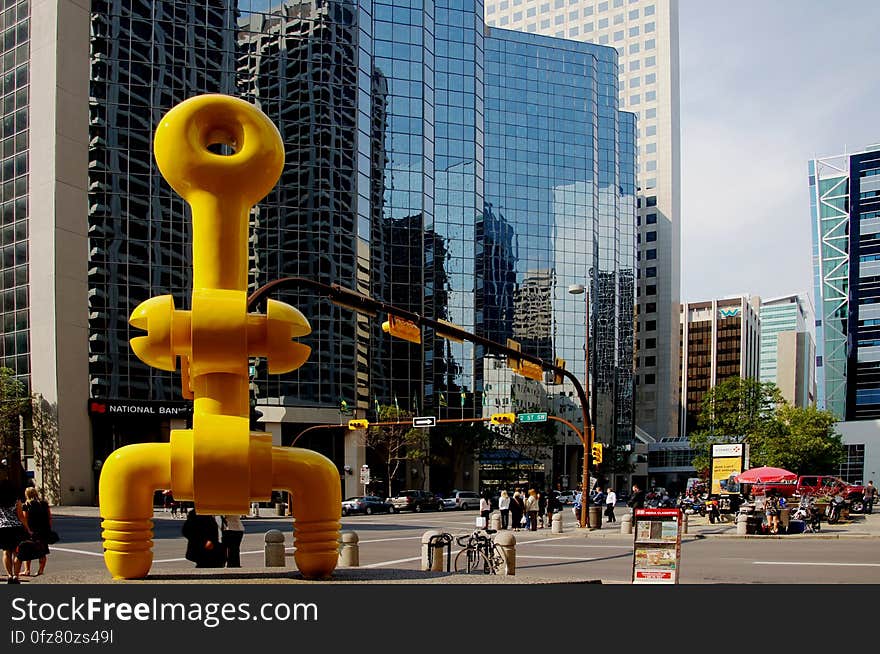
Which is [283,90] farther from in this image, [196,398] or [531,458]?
[196,398]

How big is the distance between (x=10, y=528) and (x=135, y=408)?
136 ft

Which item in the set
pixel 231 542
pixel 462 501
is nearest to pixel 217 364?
pixel 231 542

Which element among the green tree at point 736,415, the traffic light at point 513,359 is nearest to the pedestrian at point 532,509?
the traffic light at point 513,359

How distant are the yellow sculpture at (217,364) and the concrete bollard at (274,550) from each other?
4.37 metres

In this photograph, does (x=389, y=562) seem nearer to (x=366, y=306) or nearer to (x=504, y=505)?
(x=366, y=306)

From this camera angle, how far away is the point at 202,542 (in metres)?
12.6

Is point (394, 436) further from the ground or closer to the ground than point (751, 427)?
closer to the ground

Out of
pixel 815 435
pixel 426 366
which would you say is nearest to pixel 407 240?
pixel 426 366

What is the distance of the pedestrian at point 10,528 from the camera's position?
12742 mm

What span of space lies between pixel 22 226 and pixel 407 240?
30554mm

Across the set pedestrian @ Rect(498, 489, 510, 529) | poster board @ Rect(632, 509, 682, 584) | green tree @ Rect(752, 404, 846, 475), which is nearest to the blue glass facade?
green tree @ Rect(752, 404, 846, 475)

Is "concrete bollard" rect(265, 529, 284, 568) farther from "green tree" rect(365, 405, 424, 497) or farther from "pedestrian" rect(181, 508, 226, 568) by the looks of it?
"green tree" rect(365, 405, 424, 497)

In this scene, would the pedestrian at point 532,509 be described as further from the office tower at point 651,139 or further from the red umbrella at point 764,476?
the office tower at point 651,139

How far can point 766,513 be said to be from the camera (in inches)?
1099
